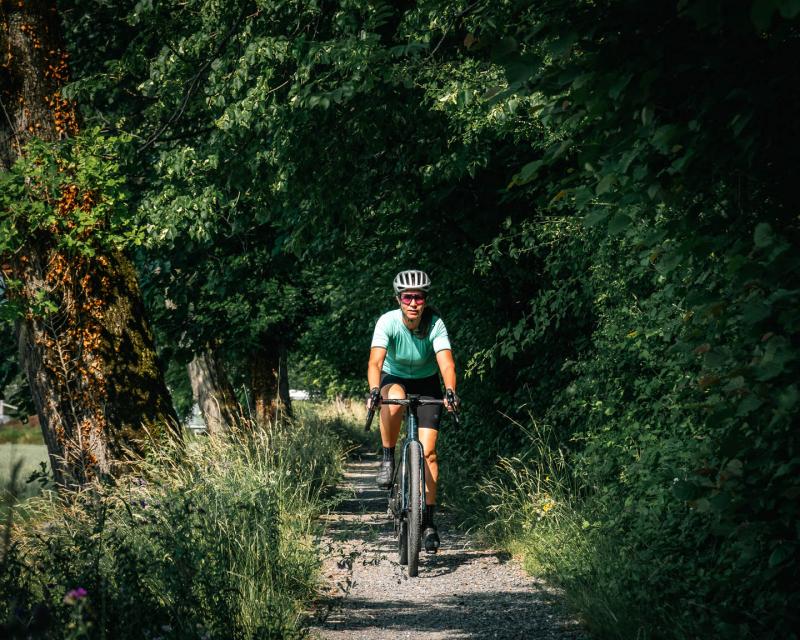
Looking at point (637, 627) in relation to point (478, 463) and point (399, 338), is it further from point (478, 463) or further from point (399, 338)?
point (478, 463)

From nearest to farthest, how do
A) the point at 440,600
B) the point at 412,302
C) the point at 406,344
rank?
1. the point at 440,600
2. the point at 412,302
3. the point at 406,344

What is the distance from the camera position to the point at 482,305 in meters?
11.6

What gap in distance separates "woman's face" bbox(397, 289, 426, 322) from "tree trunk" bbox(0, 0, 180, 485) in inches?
93.0

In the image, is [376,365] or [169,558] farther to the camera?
[376,365]

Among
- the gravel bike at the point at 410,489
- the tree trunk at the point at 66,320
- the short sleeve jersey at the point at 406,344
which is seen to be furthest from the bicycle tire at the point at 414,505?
the tree trunk at the point at 66,320

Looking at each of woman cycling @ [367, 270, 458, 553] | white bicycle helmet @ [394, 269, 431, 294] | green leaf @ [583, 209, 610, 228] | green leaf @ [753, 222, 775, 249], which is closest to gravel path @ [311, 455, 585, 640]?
woman cycling @ [367, 270, 458, 553]

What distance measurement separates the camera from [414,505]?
7.77 meters

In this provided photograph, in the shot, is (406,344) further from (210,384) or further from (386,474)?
(210,384)

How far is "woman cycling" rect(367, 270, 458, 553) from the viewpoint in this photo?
7961mm

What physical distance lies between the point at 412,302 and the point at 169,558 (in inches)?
145

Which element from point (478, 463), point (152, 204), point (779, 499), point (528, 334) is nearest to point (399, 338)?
point (528, 334)

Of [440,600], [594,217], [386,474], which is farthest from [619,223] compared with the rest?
[386,474]

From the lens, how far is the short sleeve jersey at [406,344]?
8.17 m

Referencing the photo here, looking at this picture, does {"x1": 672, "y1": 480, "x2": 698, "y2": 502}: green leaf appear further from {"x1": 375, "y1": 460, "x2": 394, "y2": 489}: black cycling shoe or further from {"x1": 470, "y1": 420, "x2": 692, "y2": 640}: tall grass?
{"x1": 375, "y1": 460, "x2": 394, "y2": 489}: black cycling shoe
